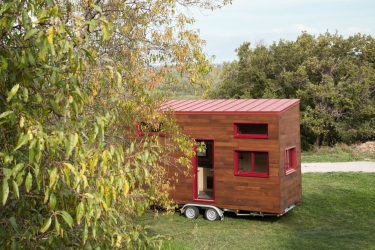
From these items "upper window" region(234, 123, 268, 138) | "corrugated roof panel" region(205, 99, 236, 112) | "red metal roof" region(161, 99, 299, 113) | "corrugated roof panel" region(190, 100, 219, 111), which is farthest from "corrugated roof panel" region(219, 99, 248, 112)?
"corrugated roof panel" region(190, 100, 219, 111)

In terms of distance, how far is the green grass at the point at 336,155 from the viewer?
2347 centimetres

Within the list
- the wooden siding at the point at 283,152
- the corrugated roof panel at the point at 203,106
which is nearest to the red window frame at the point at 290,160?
the wooden siding at the point at 283,152

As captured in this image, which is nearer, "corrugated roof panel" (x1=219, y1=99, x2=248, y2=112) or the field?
"corrugated roof panel" (x1=219, y1=99, x2=248, y2=112)

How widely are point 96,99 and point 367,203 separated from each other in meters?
11.5

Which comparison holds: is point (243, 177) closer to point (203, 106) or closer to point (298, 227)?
point (298, 227)

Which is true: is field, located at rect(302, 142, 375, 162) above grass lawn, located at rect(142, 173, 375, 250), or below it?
above

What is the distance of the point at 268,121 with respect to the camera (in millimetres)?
12086

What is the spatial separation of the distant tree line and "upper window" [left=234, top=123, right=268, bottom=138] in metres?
13.4

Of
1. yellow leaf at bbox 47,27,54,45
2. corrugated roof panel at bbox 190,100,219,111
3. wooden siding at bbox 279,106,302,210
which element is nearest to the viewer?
yellow leaf at bbox 47,27,54,45

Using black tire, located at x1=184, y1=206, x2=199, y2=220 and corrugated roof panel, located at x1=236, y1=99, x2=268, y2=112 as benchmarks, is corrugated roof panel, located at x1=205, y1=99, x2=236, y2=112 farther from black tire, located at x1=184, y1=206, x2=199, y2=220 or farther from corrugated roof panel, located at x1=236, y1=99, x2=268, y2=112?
black tire, located at x1=184, y1=206, x2=199, y2=220

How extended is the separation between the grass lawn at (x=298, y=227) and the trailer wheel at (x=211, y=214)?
0.54 ft

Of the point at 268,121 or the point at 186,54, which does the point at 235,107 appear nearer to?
the point at 268,121

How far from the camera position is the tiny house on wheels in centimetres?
1210

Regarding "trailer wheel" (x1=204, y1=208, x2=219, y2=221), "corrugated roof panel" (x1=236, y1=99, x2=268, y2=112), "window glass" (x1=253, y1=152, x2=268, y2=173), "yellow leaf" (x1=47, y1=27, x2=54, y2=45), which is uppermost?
"yellow leaf" (x1=47, y1=27, x2=54, y2=45)
